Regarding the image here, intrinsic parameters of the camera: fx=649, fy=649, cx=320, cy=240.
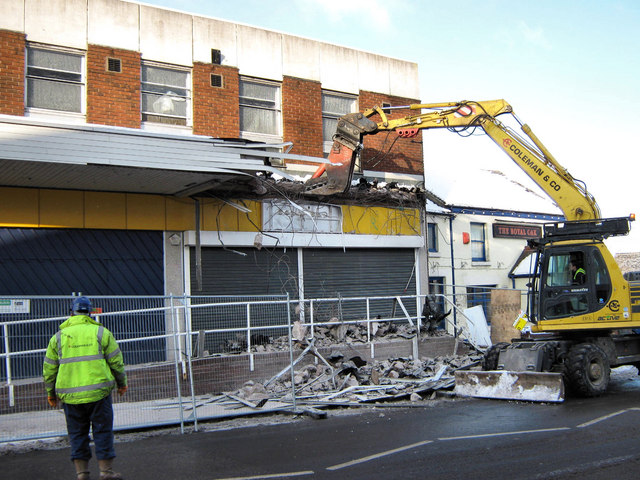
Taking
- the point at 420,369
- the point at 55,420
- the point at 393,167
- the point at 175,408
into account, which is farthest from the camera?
the point at 393,167

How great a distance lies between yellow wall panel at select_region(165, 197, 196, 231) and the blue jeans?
8.55 meters

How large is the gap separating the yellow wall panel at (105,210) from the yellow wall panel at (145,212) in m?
0.13

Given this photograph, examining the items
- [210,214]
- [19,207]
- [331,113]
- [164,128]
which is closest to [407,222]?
[331,113]

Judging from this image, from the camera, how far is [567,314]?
1225 cm

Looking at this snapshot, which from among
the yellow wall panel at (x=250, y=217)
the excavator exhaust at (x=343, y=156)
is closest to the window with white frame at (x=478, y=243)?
the excavator exhaust at (x=343, y=156)

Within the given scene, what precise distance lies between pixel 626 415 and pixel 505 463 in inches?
152

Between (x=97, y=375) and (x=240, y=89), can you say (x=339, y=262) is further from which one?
(x=97, y=375)

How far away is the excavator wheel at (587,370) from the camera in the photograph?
1148 cm

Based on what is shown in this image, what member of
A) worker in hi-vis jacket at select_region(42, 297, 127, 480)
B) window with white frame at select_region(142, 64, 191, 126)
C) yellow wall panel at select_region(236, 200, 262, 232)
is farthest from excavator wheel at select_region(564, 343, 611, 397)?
window with white frame at select_region(142, 64, 191, 126)

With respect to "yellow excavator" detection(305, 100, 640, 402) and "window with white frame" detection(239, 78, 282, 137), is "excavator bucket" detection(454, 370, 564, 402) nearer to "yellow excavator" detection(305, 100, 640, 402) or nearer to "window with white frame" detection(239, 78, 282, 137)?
"yellow excavator" detection(305, 100, 640, 402)

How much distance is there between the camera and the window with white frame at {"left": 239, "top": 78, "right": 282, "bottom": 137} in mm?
16609

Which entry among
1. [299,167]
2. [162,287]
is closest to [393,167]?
[299,167]

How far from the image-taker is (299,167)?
55.9 feet

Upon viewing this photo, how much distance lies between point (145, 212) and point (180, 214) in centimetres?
80
